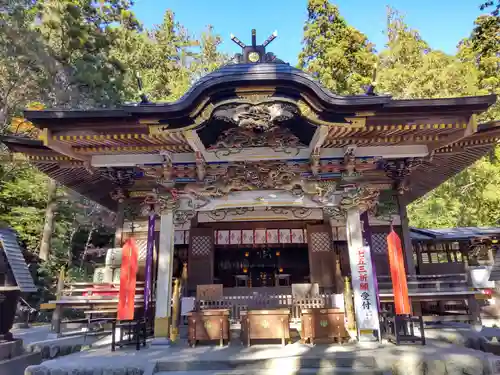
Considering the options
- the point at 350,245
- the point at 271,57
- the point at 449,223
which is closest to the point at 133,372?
the point at 350,245

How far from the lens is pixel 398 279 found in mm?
7723

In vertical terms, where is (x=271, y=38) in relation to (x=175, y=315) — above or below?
above

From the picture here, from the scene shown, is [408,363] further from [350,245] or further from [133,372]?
[133,372]

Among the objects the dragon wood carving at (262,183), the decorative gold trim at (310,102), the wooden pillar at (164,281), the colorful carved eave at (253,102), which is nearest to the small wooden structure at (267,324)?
the wooden pillar at (164,281)

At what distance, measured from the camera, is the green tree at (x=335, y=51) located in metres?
24.8

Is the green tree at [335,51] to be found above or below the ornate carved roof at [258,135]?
above

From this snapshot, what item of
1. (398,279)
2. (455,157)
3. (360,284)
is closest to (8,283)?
(360,284)

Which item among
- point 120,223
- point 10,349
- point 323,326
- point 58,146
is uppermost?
point 58,146

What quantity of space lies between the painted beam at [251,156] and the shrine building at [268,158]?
3cm

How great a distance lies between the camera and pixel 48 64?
63.0 feet

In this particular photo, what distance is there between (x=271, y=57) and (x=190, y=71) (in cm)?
2838

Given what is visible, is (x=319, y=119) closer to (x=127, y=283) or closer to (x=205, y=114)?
(x=205, y=114)

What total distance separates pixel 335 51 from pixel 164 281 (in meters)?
22.3

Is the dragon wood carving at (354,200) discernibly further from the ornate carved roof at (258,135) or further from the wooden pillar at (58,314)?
the wooden pillar at (58,314)
